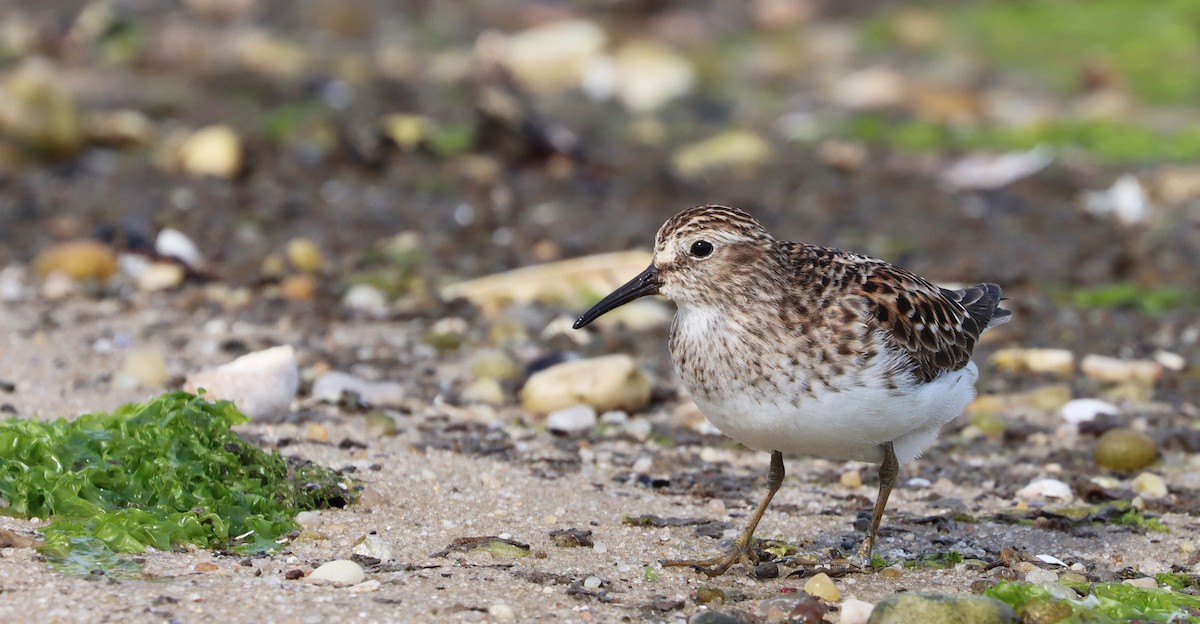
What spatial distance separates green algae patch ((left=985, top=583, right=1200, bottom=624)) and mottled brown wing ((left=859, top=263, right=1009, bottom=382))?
0.93m

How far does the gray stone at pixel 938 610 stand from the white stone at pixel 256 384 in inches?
115

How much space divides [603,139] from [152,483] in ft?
23.9

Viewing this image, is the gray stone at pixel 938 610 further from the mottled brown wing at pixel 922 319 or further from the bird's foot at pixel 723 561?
the mottled brown wing at pixel 922 319

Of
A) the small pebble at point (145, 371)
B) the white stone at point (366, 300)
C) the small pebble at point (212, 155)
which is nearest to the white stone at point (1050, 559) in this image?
the small pebble at point (145, 371)

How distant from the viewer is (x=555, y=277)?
8672 millimetres

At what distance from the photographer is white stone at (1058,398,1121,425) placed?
7.18 metres

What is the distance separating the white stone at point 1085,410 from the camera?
7176 mm

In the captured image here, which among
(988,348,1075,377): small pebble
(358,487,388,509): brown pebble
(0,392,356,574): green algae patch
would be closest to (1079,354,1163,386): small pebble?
(988,348,1075,377): small pebble

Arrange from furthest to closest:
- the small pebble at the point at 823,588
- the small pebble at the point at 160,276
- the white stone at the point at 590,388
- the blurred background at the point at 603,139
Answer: the blurred background at the point at 603,139
the small pebble at the point at 160,276
the white stone at the point at 590,388
the small pebble at the point at 823,588

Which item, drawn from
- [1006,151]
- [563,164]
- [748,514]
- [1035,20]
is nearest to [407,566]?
[748,514]

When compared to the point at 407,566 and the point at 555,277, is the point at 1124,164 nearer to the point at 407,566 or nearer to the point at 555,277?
the point at 555,277

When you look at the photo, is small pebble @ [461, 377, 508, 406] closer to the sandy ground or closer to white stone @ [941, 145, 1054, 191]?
the sandy ground

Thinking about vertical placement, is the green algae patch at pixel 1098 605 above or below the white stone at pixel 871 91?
below

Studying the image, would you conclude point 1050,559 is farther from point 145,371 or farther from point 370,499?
point 145,371
